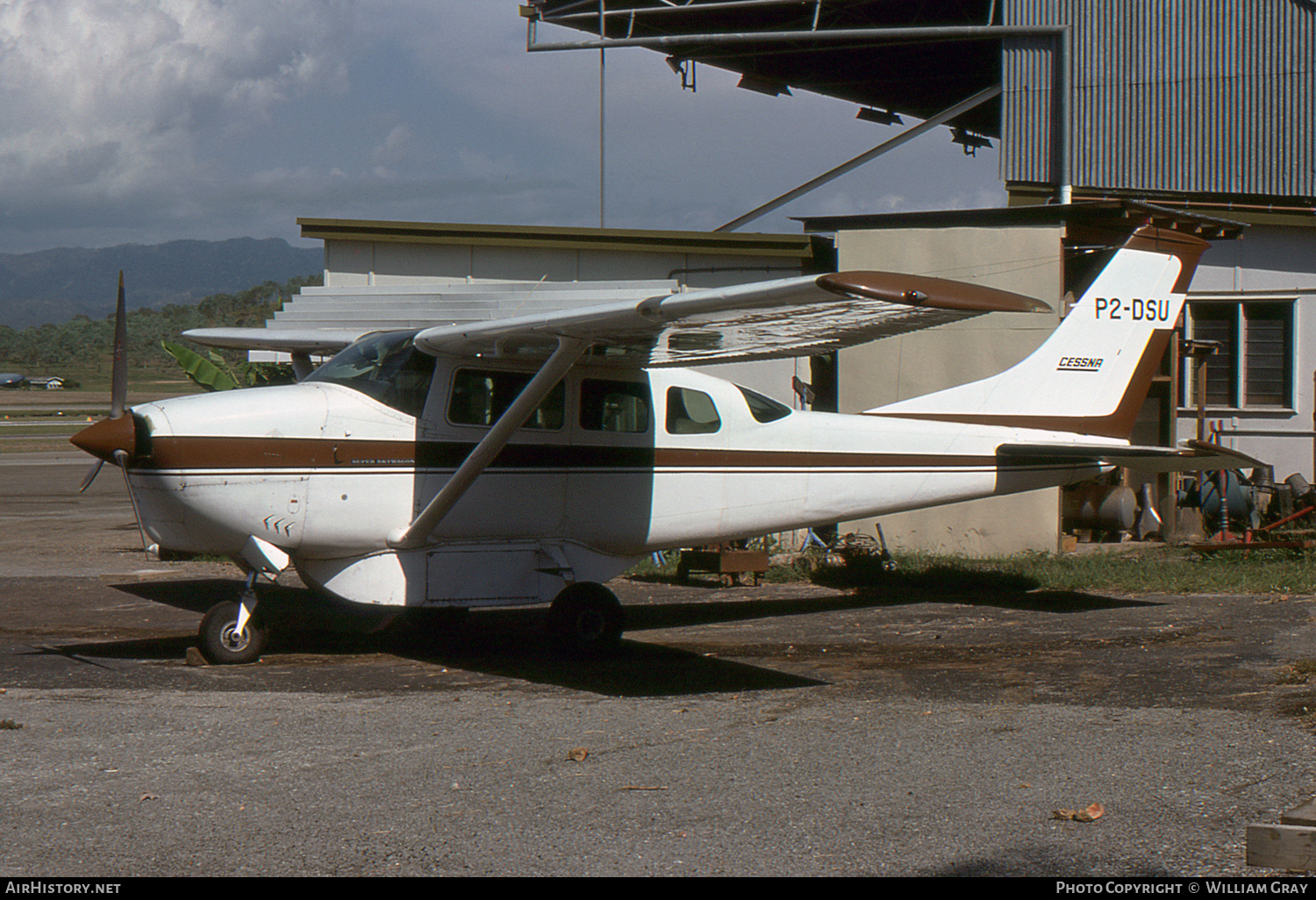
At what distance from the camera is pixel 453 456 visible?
795cm

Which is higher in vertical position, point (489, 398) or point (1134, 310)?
point (1134, 310)

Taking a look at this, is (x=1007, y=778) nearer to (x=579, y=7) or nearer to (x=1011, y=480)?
(x=1011, y=480)

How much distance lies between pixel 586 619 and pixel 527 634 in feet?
3.59

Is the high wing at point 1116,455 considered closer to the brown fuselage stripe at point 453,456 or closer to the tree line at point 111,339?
the brown fuselage stripe at point 453,456

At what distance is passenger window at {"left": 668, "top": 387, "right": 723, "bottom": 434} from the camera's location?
8766mm

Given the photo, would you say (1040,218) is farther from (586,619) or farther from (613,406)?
(586,619)

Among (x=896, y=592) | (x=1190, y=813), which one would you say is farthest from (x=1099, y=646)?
(x=1190, y=813)

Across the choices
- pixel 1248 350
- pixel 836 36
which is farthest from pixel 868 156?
pixel 1248 350

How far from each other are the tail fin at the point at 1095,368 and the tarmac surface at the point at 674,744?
1680 millimetres

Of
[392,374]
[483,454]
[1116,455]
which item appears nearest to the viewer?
[483,454]

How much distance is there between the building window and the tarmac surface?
665cm

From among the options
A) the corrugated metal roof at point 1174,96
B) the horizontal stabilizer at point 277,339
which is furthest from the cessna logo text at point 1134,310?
the corrugated metal roof at point 1174,96

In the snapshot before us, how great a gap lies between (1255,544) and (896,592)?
12.2ft

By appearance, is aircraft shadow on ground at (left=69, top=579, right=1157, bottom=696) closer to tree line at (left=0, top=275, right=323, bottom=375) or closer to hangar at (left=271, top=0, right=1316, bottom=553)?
hangar at (left=271, top=0, right=1316, bottom=553)
